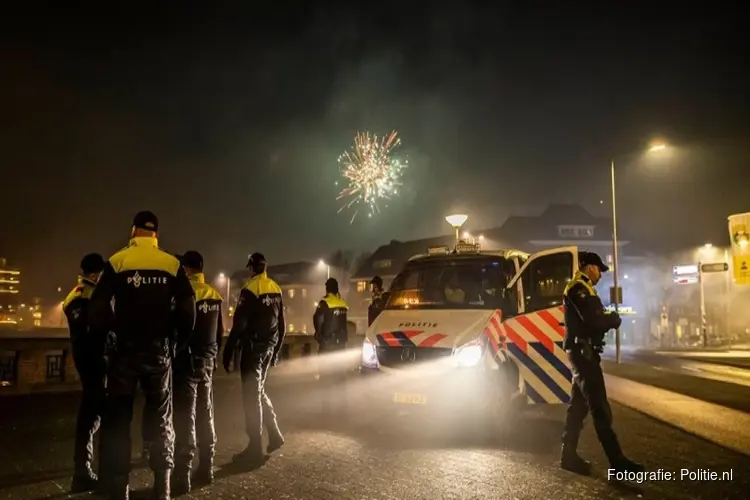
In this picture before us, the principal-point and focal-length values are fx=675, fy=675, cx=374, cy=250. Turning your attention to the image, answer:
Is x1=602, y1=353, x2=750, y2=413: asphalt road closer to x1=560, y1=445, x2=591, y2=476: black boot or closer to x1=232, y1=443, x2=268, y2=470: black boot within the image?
x1=560, y1=445, x2=591, y2=476: black boot

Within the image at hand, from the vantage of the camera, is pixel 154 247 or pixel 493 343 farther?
pixel 493 343

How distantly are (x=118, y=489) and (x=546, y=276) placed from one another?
635cm

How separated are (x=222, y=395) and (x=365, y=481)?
7.55m

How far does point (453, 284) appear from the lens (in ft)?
31.9

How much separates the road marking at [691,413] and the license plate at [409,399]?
3.57 m

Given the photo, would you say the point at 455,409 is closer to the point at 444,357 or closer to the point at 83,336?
the point at 444,357

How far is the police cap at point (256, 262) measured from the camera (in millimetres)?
7473

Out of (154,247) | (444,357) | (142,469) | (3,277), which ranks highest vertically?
(3,277)

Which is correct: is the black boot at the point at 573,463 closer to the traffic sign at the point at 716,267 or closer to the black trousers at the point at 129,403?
the black trousers at the point at 129,403

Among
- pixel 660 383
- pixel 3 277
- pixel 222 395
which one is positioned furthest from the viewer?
pixel 3 277

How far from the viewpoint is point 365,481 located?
6102 mm

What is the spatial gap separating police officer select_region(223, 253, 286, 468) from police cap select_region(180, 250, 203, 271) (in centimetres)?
63

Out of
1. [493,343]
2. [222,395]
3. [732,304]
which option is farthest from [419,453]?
[732,304]

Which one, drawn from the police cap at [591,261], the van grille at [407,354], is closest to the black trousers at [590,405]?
the police cap at [591,261]
